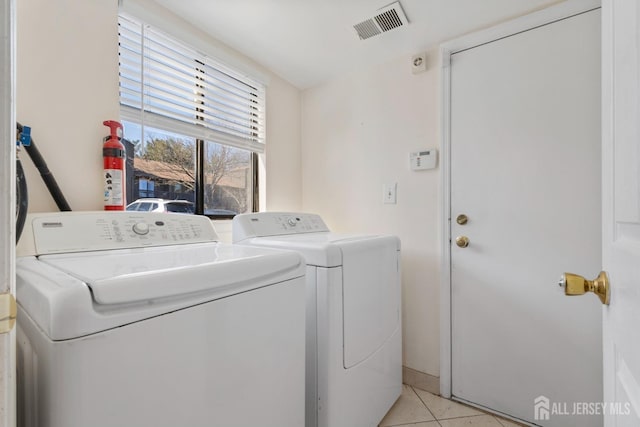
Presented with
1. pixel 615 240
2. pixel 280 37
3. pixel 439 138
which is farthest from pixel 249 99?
pixel 615 240

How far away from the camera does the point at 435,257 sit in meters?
1.80

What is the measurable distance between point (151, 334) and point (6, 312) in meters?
0.24

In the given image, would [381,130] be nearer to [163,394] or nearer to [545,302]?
[545,302]

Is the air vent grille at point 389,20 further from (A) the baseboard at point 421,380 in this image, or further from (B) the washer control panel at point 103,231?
(A) the baseboard at point 421,380

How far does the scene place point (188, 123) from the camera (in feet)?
5.40

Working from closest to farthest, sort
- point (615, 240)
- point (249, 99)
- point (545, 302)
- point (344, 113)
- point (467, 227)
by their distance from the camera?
1. point (615, 240)
2. point (545, 302)
3. point (467, 227)
4. point (249, 99)
5. point (344, 113)

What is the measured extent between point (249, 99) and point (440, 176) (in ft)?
4.53

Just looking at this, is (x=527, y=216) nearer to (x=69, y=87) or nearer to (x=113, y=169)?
(x=113, y=169)

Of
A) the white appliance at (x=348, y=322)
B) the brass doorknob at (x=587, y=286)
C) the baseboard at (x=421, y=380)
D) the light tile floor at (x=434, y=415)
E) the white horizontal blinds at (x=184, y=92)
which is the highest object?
the white horizontal blinds at (x=184, y=92)

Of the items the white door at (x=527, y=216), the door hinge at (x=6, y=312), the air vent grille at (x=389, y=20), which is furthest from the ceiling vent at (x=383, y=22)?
the door hinge at (x=6, y=312)

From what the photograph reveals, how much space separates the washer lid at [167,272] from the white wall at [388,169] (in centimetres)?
116

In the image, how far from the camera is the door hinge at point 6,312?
1.25 feet

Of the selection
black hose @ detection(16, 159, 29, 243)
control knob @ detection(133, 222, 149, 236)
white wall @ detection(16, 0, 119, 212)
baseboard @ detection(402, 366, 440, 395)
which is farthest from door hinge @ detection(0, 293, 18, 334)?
baseboard @ detection(402, 366, 440, 395)

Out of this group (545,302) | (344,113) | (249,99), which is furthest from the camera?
(344,113)
